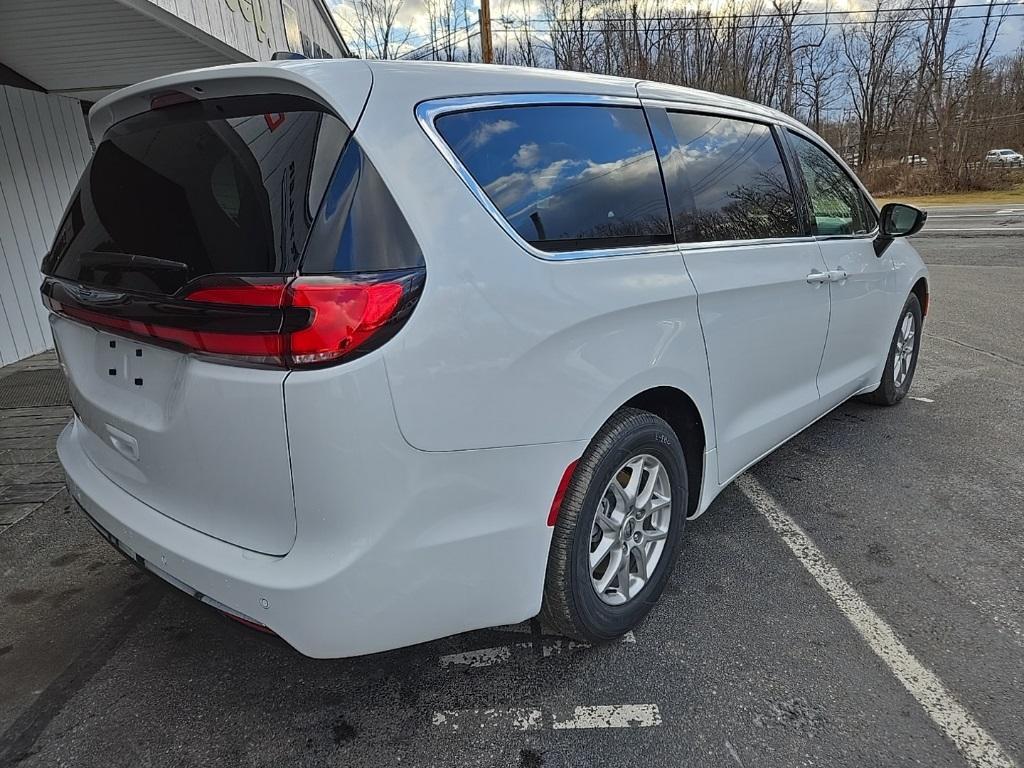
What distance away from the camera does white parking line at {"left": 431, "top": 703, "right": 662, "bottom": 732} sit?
2.07m

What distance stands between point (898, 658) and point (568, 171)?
78.4 inches

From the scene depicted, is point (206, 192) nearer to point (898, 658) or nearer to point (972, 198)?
point (898, 658)

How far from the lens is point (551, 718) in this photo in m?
2.10

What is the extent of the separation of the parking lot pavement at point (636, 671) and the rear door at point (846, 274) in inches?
32.9

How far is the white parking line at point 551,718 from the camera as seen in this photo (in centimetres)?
207

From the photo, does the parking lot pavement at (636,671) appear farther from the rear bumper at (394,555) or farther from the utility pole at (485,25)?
the utility pole at (485,25)

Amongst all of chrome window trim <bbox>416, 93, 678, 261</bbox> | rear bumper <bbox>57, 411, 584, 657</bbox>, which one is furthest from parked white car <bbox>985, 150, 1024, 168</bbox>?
rear bumper <bbox>57, 411, 584, 657</bbox>

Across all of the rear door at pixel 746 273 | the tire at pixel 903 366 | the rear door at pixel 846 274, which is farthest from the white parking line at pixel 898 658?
the tire at pixel 903 366

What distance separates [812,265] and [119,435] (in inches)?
118

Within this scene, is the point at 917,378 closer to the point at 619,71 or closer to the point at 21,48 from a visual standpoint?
the point at 21,48

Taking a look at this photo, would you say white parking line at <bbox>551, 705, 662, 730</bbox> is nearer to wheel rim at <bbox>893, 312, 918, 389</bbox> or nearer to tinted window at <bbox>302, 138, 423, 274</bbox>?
tinted window at <bbox>302, 138, 423, 274</bbox>

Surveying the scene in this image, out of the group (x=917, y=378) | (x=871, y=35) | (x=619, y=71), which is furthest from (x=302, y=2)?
(x=871, y=35)

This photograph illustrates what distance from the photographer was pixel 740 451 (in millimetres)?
2928

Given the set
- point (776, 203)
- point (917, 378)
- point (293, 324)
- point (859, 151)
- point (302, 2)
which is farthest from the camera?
point (859, 151)
